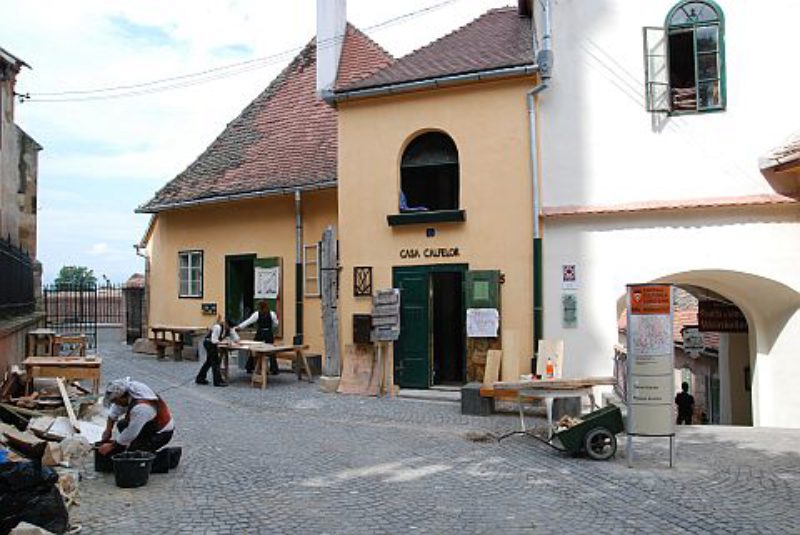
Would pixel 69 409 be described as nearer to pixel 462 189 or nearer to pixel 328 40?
pixel 462 189

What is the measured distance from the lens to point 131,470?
748 centimetres

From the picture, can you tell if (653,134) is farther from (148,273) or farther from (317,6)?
(148,273)

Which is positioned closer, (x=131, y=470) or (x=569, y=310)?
(x=131, y=470)

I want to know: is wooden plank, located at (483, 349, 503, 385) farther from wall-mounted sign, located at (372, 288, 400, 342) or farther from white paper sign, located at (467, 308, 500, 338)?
wall-mounted sign, located at (372, 288, 400, 342)

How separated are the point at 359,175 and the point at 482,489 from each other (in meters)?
8.20

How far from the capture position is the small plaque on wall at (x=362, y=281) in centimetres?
1445

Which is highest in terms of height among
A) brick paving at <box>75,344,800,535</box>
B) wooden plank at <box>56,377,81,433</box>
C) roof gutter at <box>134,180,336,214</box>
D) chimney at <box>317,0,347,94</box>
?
chimney at <box>317,0,347,94</box>

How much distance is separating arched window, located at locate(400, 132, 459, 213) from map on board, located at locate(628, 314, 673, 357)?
21.0 feet

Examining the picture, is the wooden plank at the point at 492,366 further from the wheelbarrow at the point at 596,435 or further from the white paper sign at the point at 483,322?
the wheelbarrow at the point at 596,435

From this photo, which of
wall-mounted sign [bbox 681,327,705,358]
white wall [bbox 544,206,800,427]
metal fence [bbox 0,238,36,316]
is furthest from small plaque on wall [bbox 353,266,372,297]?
wall-mounted sign [bbox 681,327,705,358]

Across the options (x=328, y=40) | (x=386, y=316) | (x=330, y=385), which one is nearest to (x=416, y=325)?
(x=386, y=316)

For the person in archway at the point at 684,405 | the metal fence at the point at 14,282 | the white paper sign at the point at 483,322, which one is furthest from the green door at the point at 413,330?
the person in archway at the point at 684,405

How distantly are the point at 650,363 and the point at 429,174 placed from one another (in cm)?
880

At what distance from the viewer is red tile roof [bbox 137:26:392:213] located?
1747cm
